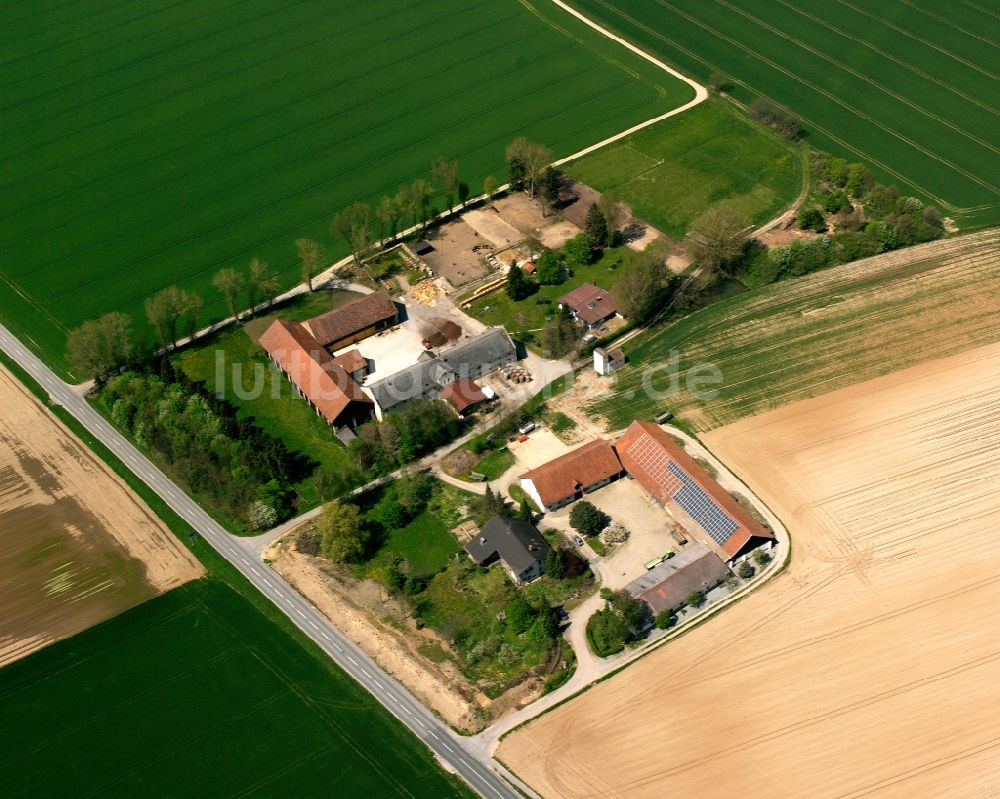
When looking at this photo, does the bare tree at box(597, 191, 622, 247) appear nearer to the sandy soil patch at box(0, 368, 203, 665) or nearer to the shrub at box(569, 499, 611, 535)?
the shrub at box(569, 499, 611, 535)

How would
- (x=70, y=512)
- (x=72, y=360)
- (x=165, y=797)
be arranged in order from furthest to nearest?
1. (x=72, y=360)
2. (x=70, y=512)
3. (x=165, y=797)

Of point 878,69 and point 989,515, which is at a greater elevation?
point 878,69

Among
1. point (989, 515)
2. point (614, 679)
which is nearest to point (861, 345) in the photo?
point (989, 515)

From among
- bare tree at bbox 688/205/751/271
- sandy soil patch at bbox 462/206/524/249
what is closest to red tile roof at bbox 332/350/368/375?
sandy soil patch at bbox 462/206/524/249

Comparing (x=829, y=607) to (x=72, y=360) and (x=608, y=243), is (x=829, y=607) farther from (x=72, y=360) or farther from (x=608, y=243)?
(x=72, y=360)

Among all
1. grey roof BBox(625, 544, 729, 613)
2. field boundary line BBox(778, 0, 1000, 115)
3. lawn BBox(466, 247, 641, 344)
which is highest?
field boundary line BBox(778, 0, 1000, 115)

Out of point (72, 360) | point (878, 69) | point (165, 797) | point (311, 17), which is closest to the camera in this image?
point (165, 797)
